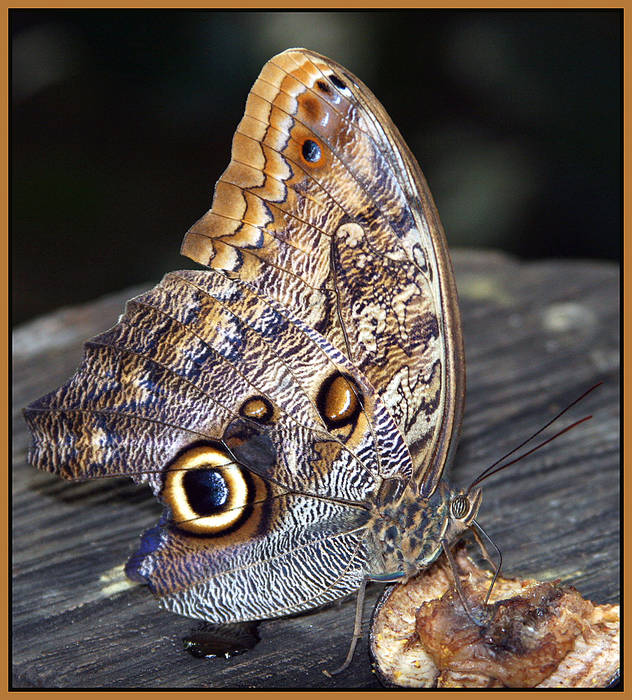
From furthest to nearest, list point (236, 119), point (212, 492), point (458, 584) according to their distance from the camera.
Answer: point (236, 119) → point (212, 492) → point (458, 584)

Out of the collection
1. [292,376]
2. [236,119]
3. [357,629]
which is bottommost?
[357,629]

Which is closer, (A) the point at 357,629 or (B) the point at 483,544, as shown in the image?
(A) the point at 357,629

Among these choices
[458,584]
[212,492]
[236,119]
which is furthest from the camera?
[236,119]

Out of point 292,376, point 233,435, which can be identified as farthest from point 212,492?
point 292,376

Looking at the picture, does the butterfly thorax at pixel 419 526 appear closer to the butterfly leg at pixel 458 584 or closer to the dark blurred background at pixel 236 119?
the butterfly leg at pixel 458 584

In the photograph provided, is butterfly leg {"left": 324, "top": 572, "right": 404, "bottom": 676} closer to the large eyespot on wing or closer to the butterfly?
the butterfly

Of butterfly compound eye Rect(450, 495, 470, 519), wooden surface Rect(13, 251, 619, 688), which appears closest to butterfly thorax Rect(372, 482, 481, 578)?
butterfly compound eye Rect(450, 495, 470, 519)

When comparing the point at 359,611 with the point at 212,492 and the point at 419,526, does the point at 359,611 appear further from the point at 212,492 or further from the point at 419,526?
the point at 212,492
